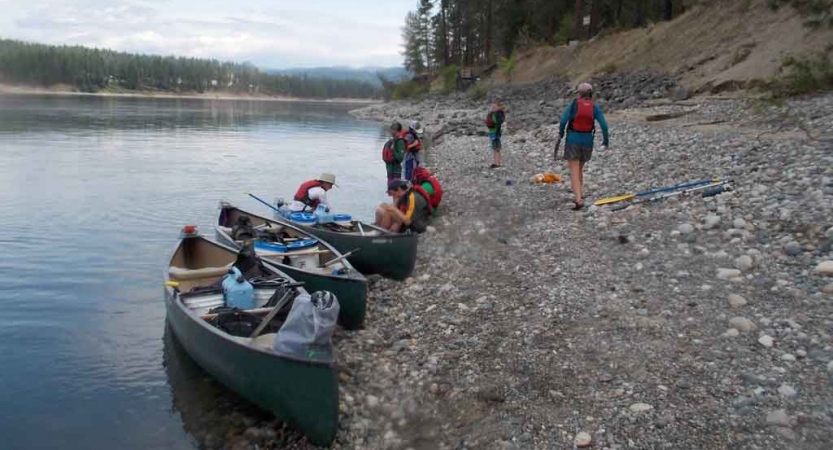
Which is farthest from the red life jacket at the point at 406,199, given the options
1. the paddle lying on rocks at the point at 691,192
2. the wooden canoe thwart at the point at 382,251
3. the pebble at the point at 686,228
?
the pebble at the point at 686,228

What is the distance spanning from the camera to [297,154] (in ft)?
98.8

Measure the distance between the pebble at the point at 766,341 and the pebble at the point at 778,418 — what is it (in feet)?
3.28

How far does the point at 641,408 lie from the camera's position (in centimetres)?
511

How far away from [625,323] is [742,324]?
107 centimetres

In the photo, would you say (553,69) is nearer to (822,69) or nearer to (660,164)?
(822,69)

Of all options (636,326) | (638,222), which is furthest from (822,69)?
(636,326)

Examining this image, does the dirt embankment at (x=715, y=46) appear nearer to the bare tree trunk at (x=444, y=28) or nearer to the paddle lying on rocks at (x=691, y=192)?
the paddle lying on rocks at (x=691, y=192)

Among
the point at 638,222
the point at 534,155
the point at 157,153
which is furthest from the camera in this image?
the point at 157,153

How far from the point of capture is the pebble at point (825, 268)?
6.53 metres

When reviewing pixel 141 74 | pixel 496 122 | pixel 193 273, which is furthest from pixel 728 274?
pixel 141 74

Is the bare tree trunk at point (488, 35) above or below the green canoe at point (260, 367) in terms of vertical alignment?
above

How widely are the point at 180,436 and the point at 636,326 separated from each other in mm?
4548

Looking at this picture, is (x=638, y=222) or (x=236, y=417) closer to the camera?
(x=236, y=417)

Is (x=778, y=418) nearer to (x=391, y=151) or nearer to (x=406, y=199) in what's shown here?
(x=406, y=199)
